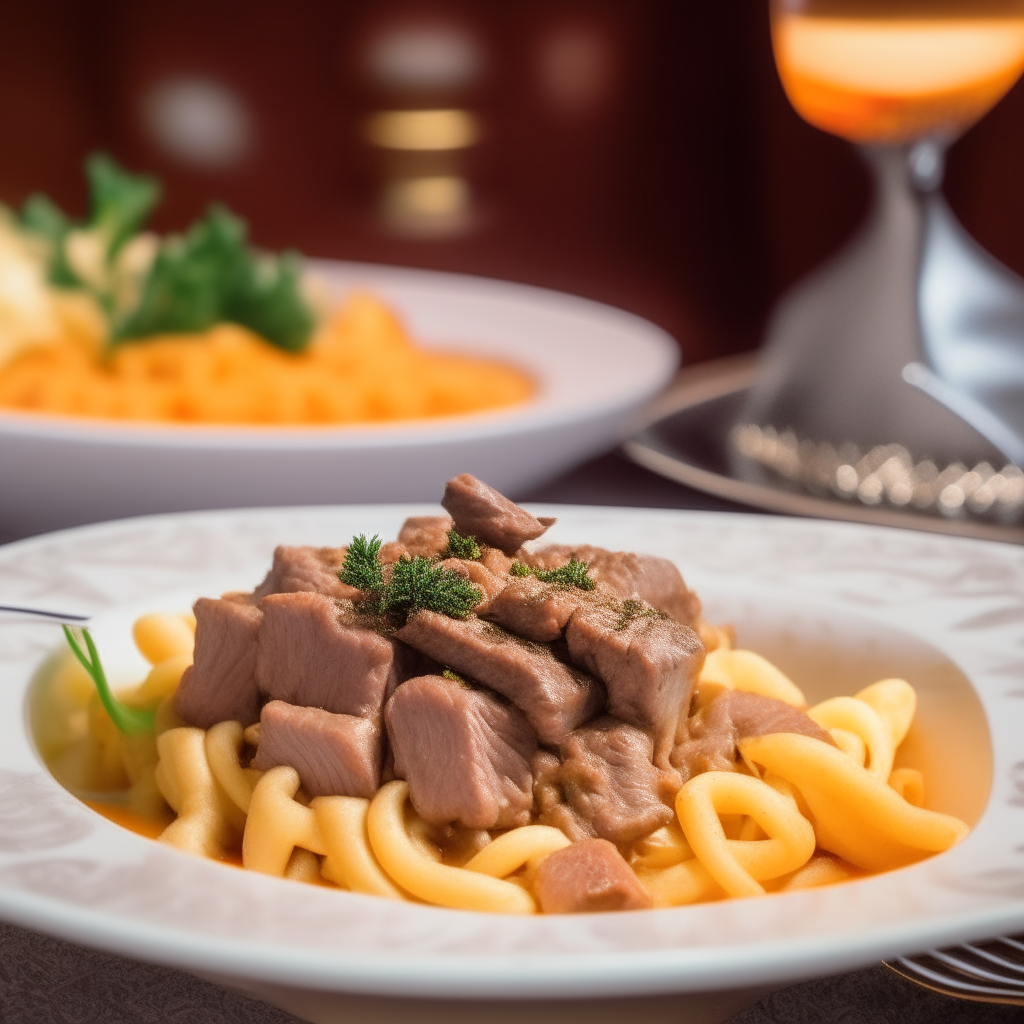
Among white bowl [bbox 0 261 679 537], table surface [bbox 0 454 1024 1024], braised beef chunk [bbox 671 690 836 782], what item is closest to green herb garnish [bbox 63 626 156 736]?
table surface [bbox 0 454 1024 1024]

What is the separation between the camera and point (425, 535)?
8.39ft

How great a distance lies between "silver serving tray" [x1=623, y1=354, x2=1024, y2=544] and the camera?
3.80 meters

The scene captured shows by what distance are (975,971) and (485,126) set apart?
8.18 m

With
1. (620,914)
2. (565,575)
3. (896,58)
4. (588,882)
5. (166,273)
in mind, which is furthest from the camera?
(166,273)

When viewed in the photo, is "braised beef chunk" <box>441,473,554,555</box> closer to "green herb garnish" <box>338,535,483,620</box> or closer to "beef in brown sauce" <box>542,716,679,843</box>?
"green herb garnish" <box>338,535,483,620</box>

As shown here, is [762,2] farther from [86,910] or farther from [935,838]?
[86,910]

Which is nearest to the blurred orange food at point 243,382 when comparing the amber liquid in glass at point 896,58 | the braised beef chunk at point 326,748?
the amber liquid in glass at point 896,58

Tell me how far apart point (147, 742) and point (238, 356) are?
7.91 feet

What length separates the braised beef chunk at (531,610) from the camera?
230 centimetres

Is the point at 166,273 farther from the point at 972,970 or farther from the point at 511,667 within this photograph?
the point at 972,970

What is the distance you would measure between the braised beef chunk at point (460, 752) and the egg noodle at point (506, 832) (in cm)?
4

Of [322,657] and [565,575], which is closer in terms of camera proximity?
[322,657]

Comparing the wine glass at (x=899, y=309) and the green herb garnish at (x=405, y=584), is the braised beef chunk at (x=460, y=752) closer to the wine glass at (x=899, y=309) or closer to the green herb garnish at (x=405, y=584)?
the green herb garnish at (x=405, y=584)

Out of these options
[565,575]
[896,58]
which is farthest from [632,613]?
[896,58]
